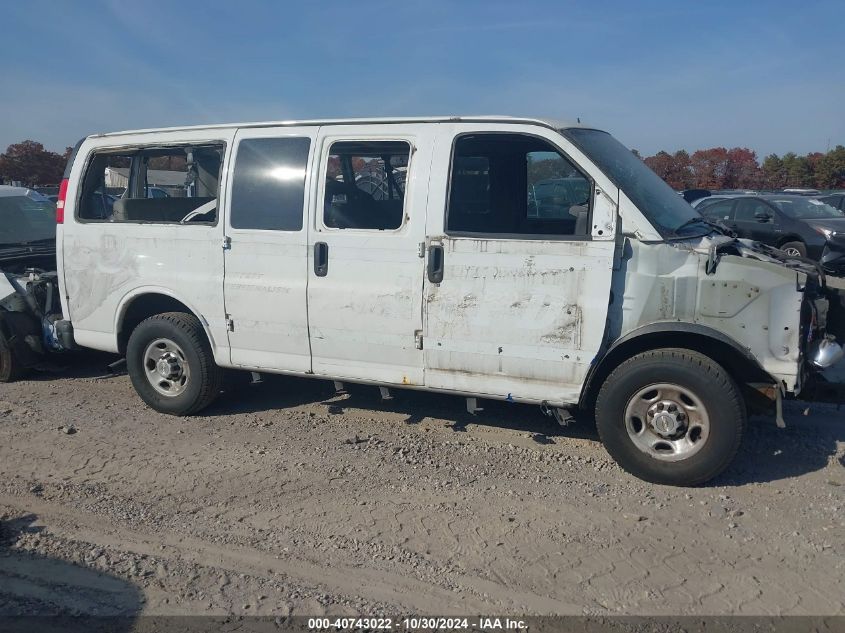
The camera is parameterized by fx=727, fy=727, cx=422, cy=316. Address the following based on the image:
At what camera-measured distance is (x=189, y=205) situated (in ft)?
20.9

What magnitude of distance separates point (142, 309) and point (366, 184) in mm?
2308

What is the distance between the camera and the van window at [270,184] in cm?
539

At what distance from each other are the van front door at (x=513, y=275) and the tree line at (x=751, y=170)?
1258 inches

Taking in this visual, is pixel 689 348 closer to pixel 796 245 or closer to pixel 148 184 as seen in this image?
pixel 148 184

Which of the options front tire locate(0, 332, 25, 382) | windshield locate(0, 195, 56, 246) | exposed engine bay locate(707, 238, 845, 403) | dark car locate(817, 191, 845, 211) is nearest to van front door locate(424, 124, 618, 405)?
exposed engine bay locate(707, 238, 845, 403)

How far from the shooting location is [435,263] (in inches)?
194

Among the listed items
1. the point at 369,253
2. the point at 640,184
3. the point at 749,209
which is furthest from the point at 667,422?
the point at 749,209

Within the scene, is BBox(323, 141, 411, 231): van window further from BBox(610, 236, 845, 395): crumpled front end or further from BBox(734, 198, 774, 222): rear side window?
BBox(734, 198, 774, 222): rear side window

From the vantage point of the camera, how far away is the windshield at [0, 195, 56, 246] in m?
8.00

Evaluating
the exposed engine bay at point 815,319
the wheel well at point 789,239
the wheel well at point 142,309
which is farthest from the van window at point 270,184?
the wheel well at point 789,239

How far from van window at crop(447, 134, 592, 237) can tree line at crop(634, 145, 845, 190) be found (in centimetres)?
3153

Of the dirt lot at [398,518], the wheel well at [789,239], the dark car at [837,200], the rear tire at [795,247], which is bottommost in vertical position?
the dirt lot at [398,518]

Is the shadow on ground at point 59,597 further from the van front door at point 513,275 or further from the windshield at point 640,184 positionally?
the windshield at point 640,184

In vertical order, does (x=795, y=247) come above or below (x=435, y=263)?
below
